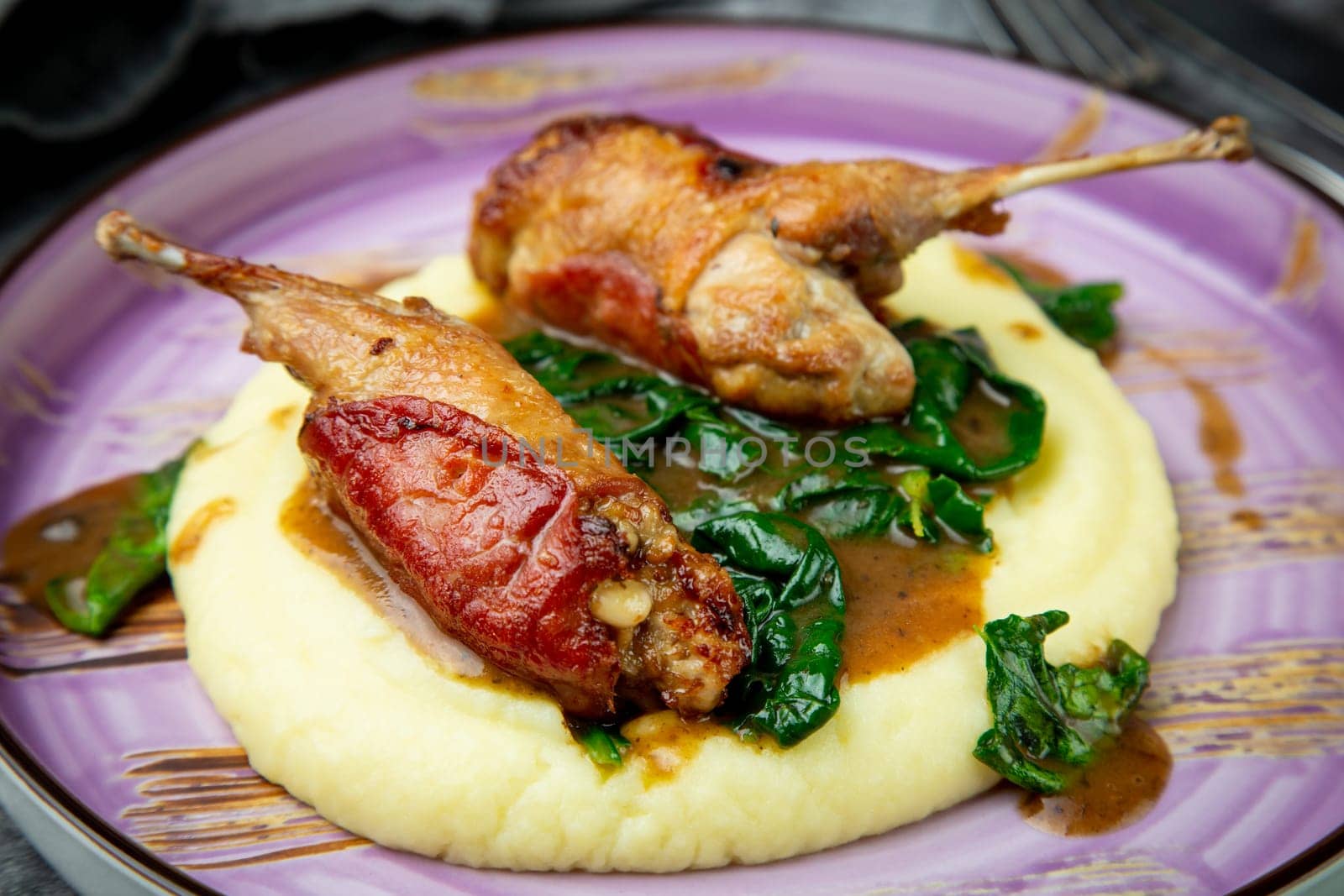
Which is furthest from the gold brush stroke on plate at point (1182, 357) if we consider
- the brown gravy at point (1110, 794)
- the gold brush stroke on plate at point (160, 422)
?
the gold brush stroke on plate at point (160, 422)

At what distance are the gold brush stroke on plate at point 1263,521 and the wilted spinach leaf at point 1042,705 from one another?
4.02 feet

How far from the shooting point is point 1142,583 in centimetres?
563

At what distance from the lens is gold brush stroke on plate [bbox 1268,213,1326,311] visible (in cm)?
746

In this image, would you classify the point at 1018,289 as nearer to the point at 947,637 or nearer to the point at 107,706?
the point at 947,637

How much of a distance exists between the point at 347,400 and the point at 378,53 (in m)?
6.04

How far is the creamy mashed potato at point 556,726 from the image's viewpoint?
4.70 meters

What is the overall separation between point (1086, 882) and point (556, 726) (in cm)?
222

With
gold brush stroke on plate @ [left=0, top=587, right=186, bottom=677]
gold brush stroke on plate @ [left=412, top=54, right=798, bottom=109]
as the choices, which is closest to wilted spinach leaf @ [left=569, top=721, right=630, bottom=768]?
gold brush stroke on plate @ [left=0, top=587, right=186, bottom=677]

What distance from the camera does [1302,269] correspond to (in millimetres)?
7520

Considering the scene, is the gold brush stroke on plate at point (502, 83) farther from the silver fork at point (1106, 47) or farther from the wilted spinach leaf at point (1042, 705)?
the wilted spinach leaf at point (1042, 705)

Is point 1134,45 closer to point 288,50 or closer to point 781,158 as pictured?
point 781,158

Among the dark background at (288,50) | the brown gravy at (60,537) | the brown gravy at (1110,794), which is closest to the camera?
the brown gravy at (1110,794)

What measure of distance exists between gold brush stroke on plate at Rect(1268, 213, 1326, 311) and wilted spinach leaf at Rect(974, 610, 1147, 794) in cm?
348

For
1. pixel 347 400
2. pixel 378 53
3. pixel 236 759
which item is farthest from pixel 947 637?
pixel 378 53
